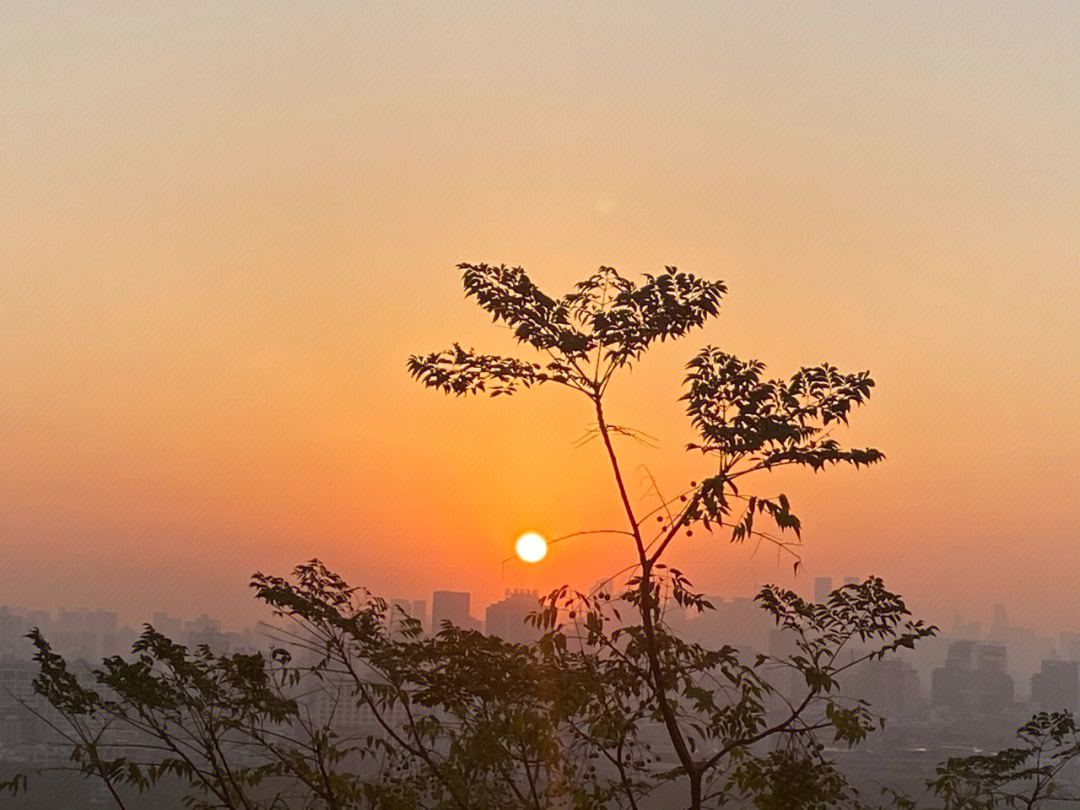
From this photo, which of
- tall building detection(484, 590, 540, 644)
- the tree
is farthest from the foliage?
tall building detection(484, 590, 540, 644)

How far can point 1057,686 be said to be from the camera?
92.9 m

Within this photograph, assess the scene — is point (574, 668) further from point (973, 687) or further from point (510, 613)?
point (973, 687)

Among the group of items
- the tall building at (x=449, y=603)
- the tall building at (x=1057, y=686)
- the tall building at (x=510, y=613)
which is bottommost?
the tall building at (x=510, y=613)

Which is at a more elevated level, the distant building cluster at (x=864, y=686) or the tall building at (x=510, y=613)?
the distant building cluster at (x=864, y=686)

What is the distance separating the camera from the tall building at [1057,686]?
91.8m

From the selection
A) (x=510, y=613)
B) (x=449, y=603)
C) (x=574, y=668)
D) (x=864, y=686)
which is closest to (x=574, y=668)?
(x=574, y=668)

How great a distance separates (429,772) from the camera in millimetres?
10305

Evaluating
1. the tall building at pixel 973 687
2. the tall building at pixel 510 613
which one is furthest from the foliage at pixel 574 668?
the tall building at pixel 973 687

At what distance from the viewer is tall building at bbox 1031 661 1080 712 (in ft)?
301

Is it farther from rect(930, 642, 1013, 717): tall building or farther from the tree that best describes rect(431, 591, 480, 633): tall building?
rect(930, 642, 1013, 717): tall building

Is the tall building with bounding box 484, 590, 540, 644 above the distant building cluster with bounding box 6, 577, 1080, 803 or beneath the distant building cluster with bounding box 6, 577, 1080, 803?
beneath

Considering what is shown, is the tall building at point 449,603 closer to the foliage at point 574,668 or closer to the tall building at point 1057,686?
the foliage at point 574,668

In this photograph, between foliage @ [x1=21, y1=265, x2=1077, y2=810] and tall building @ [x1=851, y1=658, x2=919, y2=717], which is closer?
foliage @ [x1=21, y1=265, x2=1077, y2=810]

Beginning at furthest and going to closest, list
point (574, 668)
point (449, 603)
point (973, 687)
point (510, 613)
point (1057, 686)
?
1. point (973, 687)
2. point (1057, 686)
3. point (449, 603)
4. point (510, 613)
5. point (574, 668)
